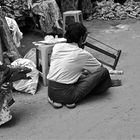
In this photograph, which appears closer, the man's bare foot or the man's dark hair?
the man's dark hair

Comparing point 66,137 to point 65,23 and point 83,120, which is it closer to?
point 83,120

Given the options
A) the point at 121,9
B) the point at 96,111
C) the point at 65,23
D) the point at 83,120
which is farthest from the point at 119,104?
the point at 121,9

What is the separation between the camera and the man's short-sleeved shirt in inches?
154

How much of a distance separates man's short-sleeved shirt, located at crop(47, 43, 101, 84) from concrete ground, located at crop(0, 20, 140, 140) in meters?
0.38

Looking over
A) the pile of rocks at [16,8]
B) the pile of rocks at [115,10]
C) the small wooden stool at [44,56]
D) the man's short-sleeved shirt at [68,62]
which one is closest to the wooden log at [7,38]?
the small wooden stool at [44,56]

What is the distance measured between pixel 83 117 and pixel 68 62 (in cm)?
70

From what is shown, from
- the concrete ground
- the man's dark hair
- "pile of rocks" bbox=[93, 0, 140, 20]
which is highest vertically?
the man's dark hair

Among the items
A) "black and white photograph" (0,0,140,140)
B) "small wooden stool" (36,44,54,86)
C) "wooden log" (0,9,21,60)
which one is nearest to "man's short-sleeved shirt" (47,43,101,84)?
"black and white photograph" (0,0,140,140)

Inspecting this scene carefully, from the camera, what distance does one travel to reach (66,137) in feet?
10.9

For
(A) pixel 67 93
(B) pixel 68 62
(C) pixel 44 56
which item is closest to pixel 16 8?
(C) pixel 44 56

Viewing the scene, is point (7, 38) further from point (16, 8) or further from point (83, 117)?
point (16, 8)

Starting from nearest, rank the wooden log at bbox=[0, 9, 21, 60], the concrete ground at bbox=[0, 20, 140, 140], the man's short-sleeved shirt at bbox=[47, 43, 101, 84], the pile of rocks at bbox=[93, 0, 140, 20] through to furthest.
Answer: the concrete ground at bbox=[0, 20, 140, 140] < the man's short-sleeved shirt at bbox=[47, 43, 101, 84] < the wooden log at bbox=[0, 9, 21, 60] < the pile of rocks at bbox=[93, 0, 140, 20]

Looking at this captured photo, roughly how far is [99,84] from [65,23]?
→ 2.99m

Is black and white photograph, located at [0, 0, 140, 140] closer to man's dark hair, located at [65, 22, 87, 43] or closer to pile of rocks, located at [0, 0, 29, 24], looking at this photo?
man's dark hair, located at [65, 22, 87, 43]
